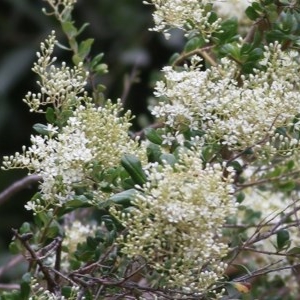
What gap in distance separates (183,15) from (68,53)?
2077 mm

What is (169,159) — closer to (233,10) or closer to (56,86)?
(56,86)

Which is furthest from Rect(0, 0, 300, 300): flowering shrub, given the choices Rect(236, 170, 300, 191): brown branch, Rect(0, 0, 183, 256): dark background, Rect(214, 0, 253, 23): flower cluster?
Rect(0, 0, 183, 256): dark background

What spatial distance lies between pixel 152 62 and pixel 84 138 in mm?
2170

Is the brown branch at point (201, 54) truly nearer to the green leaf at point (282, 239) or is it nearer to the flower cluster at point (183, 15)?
the flower cluster at point (183, 15)

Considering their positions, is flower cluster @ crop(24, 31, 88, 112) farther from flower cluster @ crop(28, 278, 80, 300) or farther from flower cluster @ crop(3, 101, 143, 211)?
flower cluster @ crop(28, 278, 80, 300)

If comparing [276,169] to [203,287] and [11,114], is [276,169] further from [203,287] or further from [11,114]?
[11,114]

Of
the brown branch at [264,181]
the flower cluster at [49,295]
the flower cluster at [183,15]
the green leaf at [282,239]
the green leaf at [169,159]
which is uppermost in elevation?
the flower cluster at [183,15]

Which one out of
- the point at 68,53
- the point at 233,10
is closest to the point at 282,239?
the point at 233,10

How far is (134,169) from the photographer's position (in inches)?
33.7

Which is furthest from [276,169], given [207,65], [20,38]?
[20,38]

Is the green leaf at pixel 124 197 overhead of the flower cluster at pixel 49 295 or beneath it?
overhead

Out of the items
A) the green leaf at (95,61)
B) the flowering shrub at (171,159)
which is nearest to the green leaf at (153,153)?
the flowering shrub at (171,159)

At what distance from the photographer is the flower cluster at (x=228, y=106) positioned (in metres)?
0.88

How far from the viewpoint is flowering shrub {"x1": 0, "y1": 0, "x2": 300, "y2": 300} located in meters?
0.79
